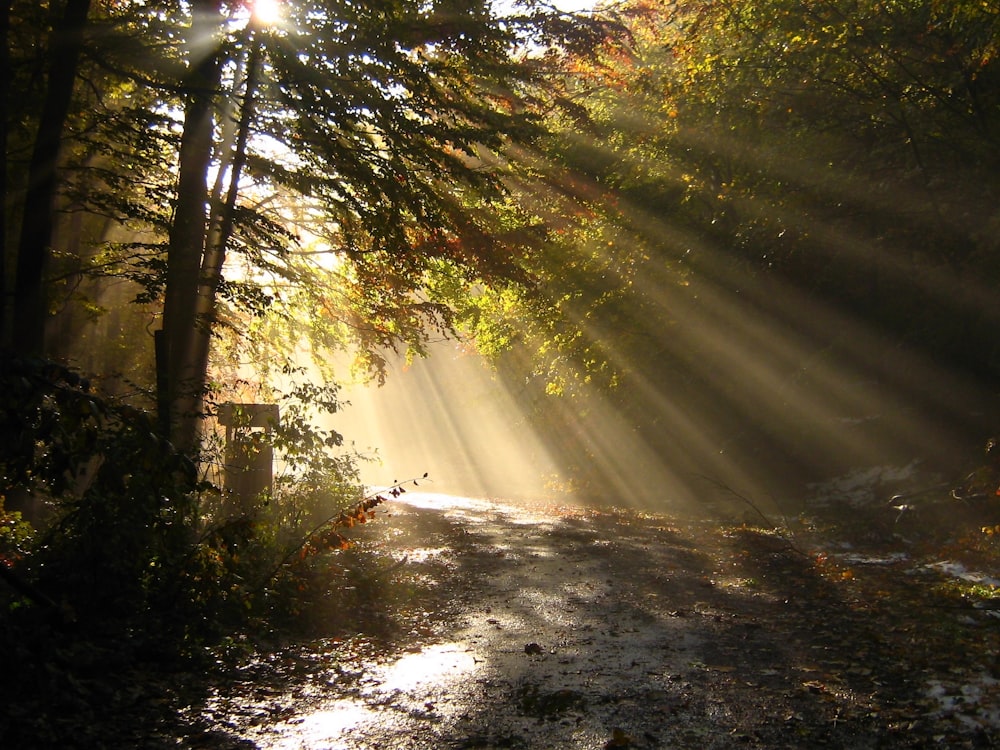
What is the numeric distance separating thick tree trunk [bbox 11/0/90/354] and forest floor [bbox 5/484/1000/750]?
14.5 feet

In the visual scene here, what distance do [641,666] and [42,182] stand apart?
25.0 ft

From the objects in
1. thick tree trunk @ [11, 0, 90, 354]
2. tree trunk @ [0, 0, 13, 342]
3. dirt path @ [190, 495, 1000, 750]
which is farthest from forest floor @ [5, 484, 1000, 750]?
thick tree trunk @ [11, 0, 90, 354]

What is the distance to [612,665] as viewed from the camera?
6.07 m

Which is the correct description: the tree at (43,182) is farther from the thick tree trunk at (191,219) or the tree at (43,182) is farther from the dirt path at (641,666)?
the dirt path at (641,666)

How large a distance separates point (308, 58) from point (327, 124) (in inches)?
32.8

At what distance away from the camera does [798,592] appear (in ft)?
28.6

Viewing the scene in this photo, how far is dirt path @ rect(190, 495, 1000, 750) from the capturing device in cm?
471

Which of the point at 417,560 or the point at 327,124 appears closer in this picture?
the point at 327,124

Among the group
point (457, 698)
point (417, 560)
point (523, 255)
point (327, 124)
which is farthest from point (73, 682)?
point (523, 255)

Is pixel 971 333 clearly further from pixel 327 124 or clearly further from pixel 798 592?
pixel 327 124

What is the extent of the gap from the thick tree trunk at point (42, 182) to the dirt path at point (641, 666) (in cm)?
457

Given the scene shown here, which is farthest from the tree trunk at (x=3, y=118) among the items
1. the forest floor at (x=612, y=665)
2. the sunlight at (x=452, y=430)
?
the sunlight at (x=452, y=430)

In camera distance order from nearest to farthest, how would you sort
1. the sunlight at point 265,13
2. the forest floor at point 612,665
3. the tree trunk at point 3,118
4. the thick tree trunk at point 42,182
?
1. the forest floor at point 612,665
2. the tree trunk at point 3,118
3. the thick tree trunk at point 42,182
4. the sunlight at point 265,13

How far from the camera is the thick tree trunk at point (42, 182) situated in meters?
7.88
